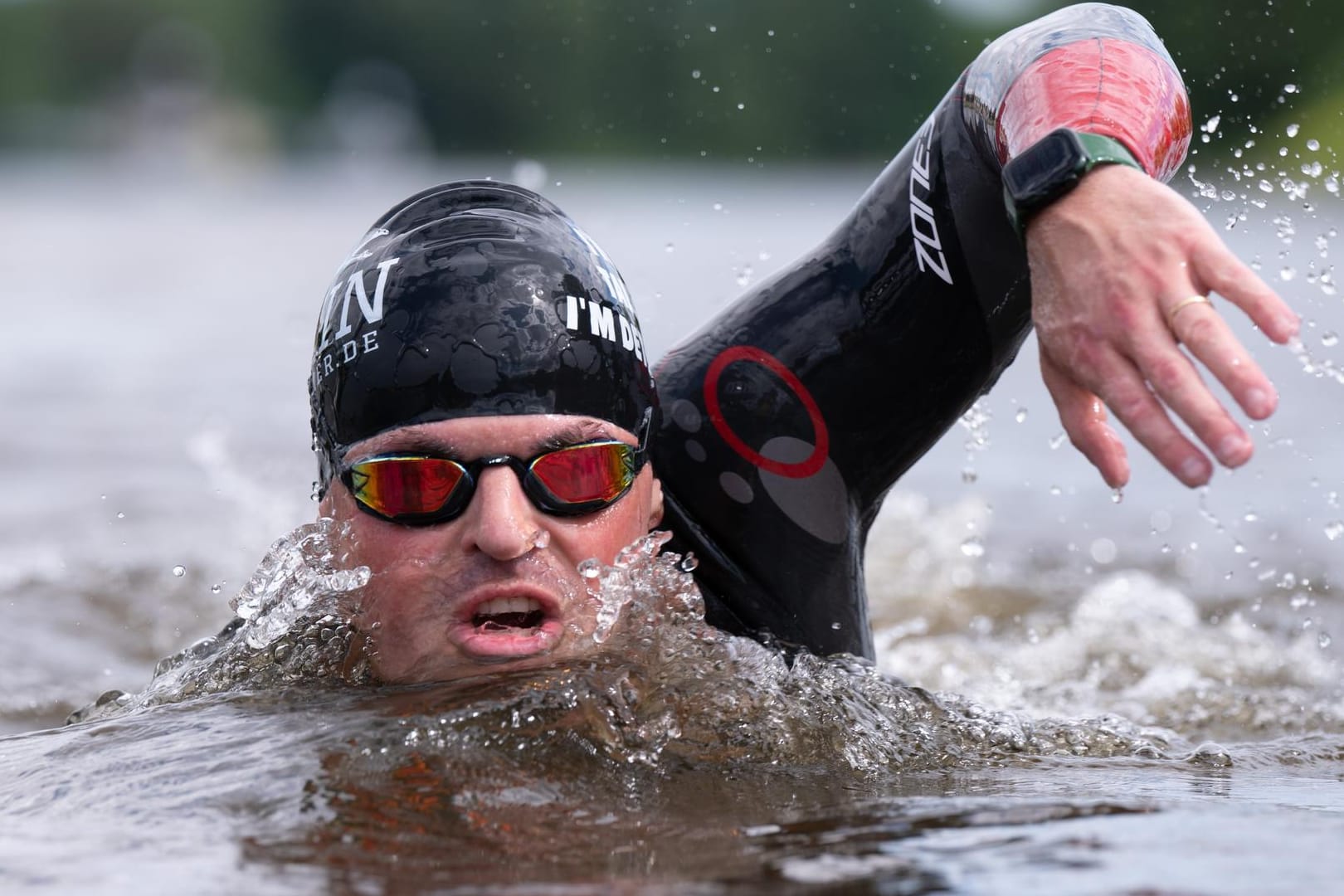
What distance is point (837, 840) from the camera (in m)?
2.52

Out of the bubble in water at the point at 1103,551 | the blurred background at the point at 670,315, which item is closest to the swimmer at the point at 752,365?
the blurred background at the point at 670,315

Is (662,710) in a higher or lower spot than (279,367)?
lower

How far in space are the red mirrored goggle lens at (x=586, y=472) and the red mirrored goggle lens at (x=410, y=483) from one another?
0.17 m

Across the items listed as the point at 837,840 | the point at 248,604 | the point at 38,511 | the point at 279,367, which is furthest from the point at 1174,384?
the point at 279,367

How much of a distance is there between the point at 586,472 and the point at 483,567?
0.30m

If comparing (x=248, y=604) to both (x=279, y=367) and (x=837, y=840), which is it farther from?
(x=279, y=367)

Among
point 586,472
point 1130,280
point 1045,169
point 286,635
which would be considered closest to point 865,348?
point 586,472

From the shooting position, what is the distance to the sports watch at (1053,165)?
2.77 metres

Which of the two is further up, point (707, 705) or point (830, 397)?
point (830, 397)

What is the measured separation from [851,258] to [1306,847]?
172 centimetres

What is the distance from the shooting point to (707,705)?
10.6 feet

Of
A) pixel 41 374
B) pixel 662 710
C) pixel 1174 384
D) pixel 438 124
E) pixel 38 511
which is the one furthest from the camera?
pixel 438 124

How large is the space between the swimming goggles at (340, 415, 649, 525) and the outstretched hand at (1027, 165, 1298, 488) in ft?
3.17

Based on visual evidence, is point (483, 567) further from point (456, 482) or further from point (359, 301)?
point (359, 301)
